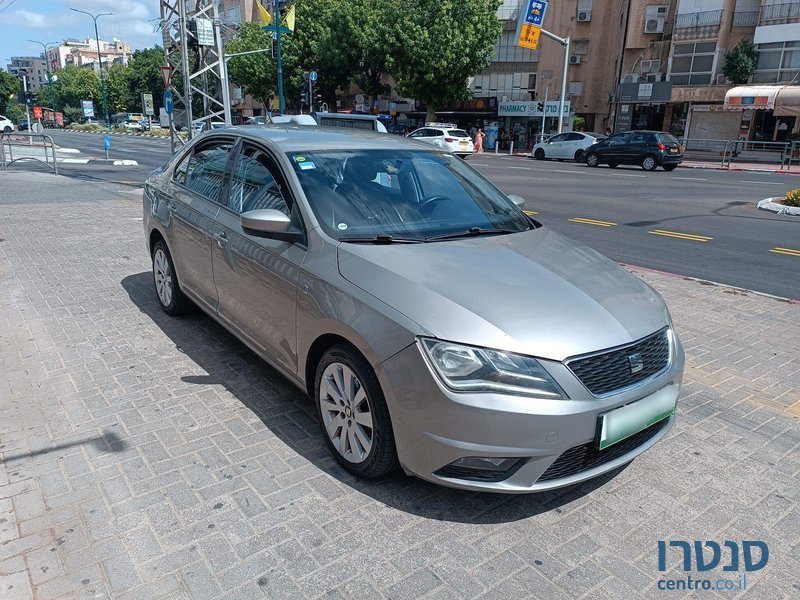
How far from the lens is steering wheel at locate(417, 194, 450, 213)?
381 cm

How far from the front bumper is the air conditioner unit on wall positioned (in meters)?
41.5

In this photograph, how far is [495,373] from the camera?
261 cm

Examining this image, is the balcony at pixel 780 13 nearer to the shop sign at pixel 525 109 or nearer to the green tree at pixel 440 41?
the shop sign at pixel 525 109

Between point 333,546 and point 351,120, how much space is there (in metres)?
30.3

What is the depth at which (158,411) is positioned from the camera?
3.91 metres

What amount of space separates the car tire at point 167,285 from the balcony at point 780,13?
37.6 m

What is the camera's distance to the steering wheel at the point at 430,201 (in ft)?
12.5

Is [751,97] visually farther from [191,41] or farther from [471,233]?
[471,233]

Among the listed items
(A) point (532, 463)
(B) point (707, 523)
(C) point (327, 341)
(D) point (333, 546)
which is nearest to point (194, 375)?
(C) point (327, 341)

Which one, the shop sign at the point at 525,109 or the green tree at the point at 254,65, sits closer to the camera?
the shop sign at the point at 525,109

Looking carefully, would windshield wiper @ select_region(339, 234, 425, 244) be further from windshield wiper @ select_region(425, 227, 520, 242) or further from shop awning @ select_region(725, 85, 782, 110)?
shop awning @ select_region(725, 85, 782, 110)

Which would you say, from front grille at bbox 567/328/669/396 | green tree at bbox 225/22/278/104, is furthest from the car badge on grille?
green tree at bbox 225/22/278/104

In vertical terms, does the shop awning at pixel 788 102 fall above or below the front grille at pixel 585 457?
above

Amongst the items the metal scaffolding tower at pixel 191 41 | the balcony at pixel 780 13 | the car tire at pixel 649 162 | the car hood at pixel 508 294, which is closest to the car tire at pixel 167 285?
the car hood at pixel 508 294
